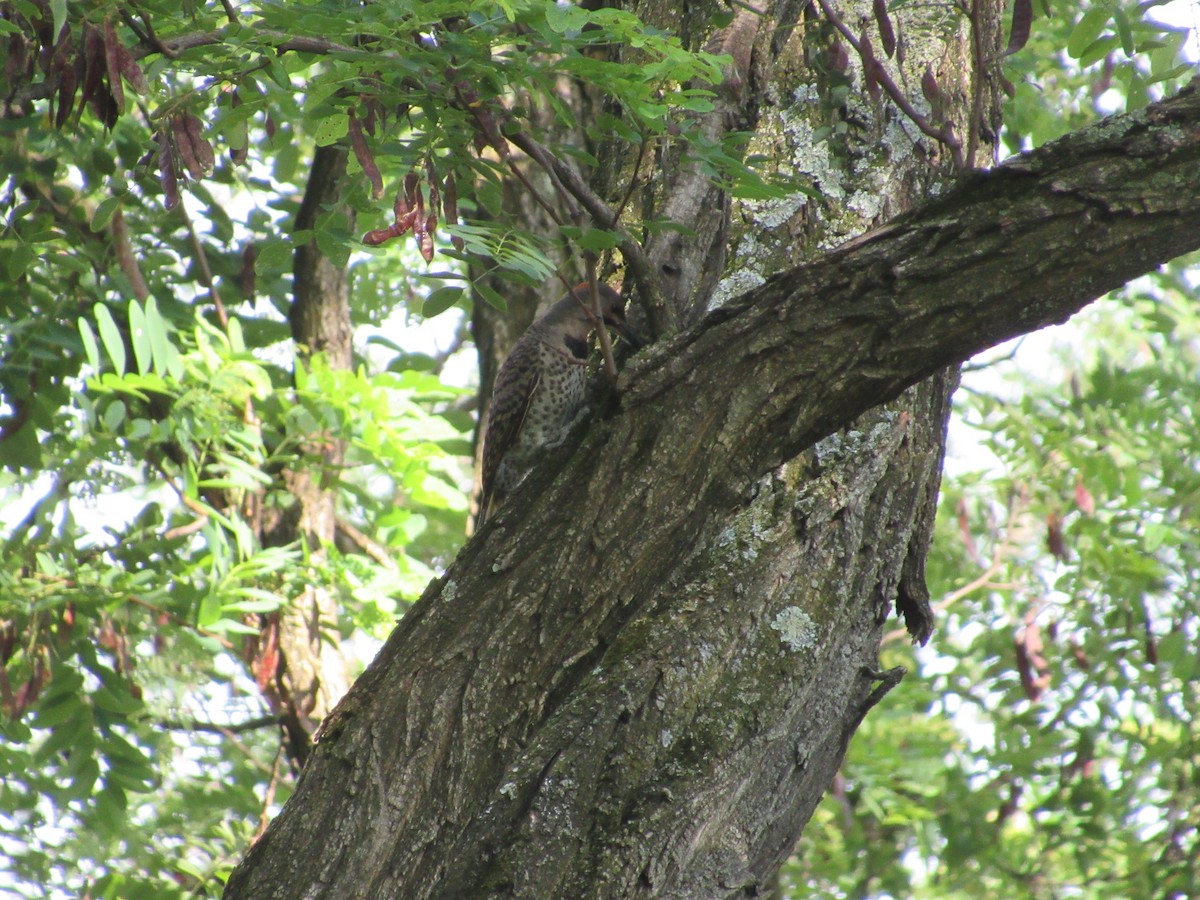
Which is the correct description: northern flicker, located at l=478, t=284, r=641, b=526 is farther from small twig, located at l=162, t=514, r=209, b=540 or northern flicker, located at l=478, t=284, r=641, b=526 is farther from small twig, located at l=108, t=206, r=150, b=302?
small twig, located at l=108, t=206, r=150, b=302

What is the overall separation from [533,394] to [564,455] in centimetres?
194

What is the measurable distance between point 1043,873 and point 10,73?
6.34 m

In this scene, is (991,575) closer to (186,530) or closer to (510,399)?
(510,399)

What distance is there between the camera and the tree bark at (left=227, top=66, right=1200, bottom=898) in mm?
2152

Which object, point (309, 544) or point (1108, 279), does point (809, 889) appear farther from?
point (1108, 279)

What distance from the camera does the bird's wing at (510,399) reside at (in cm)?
458

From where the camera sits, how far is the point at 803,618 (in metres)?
2.42

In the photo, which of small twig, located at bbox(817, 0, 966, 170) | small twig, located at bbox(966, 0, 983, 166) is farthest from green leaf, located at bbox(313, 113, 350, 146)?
small twig, located at bbox(966, 0, 983, 166)

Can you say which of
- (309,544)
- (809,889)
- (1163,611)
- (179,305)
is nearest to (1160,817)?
(1163,611)

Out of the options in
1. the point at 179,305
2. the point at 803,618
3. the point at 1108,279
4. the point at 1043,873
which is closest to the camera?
the point at 1108,279

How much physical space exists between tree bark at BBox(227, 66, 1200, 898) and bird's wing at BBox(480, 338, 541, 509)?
2014 millimetres

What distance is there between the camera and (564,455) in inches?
104

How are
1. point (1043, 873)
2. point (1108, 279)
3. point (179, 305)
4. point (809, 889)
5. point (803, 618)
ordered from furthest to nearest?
point (1043, 873)
point (809, 889)
point (179, 305)
point (803, 618)
point (1108, 279)

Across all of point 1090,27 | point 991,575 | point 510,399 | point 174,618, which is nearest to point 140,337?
point 174,618
